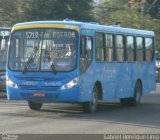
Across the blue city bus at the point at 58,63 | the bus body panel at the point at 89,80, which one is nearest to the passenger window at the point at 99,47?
the blue city bus at the point at 58,63

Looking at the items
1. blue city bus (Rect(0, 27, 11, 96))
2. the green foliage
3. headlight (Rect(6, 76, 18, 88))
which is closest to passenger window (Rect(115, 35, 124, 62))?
headlight (Rect(6, 76, 18, 88))

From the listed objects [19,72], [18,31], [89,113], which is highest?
[18,31]

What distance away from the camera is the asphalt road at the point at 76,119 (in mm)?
14945

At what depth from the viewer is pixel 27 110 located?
2064 cm

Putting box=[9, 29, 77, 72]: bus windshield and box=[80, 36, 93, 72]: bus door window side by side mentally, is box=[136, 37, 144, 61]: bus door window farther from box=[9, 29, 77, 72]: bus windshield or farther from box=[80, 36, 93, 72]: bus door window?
box=[9, 29, 77, 72]: bus windshield

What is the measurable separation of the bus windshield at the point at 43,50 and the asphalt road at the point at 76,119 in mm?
1404

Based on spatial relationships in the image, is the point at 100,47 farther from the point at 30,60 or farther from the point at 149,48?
the point at 149,48

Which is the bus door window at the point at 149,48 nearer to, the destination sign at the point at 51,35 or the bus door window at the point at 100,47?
the bus door window at the point at 100,47

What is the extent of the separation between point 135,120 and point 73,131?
3.66m

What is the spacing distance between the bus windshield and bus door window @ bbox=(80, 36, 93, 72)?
0.28m

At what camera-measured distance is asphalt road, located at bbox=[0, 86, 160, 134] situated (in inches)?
588

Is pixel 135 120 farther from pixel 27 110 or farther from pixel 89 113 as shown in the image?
pixel 27 110

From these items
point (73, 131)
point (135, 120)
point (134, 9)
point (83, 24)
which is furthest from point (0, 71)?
point (134, 9)

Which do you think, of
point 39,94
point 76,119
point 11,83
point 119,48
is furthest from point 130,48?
point 76,119
